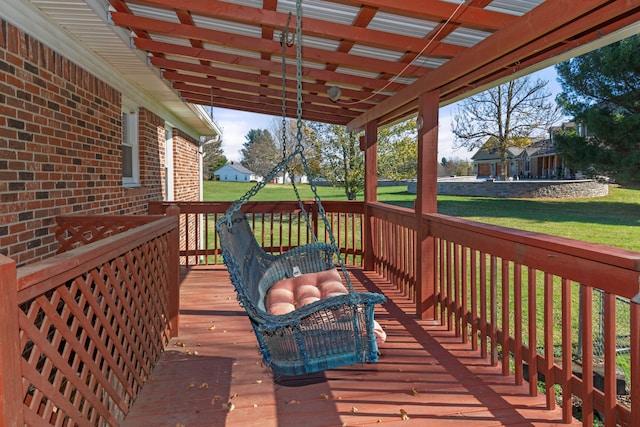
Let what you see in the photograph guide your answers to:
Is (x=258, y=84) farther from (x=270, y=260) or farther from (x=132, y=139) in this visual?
(x=270, y=260)

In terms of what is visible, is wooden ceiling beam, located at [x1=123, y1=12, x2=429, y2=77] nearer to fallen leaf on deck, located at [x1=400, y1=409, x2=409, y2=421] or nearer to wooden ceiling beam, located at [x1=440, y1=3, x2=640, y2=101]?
wooden ceiling beam, located at [x1=440, y1=3, x2=640, y2=101]

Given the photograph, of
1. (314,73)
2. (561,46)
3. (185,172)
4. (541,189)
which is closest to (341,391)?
(561,46)

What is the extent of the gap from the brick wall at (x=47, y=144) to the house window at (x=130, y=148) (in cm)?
73

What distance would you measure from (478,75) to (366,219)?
3.03 metres

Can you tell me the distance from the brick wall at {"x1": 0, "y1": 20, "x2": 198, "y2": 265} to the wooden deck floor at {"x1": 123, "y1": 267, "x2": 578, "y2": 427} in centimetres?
130

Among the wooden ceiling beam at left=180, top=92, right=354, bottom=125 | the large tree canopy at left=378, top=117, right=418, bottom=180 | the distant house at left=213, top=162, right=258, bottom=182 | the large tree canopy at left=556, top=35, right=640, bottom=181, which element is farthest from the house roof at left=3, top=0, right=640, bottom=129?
the distant house at left=213, top=162, right=258, bottom=182

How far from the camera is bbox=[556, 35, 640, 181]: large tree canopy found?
14.1m

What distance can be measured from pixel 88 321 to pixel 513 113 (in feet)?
78.7

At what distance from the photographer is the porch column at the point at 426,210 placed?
3.81 m

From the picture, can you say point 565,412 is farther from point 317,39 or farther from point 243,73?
point 243,73

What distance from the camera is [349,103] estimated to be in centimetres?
506

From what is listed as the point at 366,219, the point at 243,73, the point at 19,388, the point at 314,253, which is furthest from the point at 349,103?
the point at 19,388

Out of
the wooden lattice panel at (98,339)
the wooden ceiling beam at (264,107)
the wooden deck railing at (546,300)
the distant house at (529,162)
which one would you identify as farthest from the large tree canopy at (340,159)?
the distant house at (529,162)

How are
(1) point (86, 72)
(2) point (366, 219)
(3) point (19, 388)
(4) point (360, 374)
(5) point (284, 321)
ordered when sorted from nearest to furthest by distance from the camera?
1. (3) point (19, 388)
2. (5) point (284, 321)
3. (4) point (360, 374)
4. (1) point (86, 72)
5. (2) point (366, 219)
